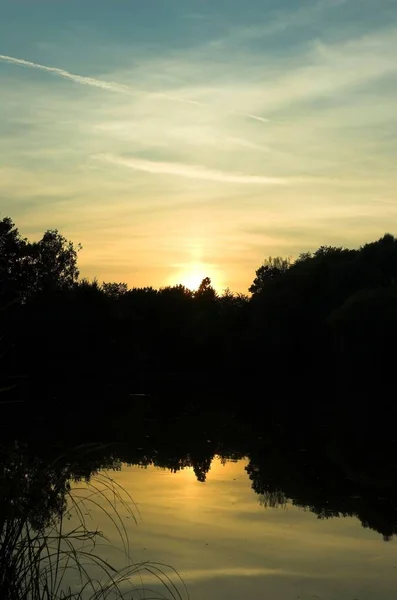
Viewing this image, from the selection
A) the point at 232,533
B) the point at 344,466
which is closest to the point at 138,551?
the point at 232,533

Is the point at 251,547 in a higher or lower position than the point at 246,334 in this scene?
lower

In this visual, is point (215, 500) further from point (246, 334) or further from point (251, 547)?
point (246, 334)

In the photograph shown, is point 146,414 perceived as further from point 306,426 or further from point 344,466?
point 344,466

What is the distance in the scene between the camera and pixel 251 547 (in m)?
8.33

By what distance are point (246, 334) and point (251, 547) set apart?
130 ft

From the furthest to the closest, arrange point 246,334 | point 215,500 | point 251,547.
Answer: point 246,334, point 215,500, point 251,547

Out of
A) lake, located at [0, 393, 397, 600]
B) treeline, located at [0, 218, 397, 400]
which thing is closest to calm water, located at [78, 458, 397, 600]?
lake, located at [0, 393, 397, 600]

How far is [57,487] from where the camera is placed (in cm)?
383

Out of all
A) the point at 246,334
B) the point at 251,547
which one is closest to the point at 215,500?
the point at 251,547

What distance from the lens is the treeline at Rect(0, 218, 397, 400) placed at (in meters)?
41.9

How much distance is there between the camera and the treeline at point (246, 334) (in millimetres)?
41875

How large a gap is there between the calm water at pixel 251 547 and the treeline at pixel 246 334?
25.7 meters

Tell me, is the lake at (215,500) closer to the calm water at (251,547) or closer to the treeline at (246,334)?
the calm water at (251,547)

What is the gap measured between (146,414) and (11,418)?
12.7ft
